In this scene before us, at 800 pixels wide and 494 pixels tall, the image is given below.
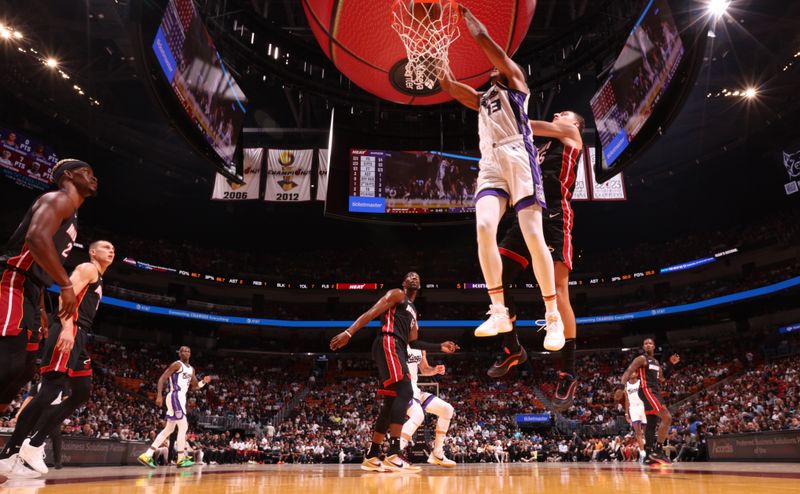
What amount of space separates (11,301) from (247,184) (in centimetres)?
1298

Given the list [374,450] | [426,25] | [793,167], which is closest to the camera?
[374,450]

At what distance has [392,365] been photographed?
17.8ft

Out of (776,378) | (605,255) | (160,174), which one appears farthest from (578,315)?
(160,174)

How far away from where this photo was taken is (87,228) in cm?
2280

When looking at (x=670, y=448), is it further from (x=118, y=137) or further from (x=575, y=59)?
(x=118, y=137)

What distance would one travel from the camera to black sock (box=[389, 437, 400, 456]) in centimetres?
540

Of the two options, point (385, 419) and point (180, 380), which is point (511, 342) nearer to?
point (385, 419)

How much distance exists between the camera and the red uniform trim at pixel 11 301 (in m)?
3.04

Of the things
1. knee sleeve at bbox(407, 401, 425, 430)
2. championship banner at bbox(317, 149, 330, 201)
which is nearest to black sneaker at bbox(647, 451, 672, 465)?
knee sleeve at bbox(407, 401, 425, 430)

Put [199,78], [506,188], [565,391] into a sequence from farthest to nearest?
[199,78] → [565,391] → [506,188]

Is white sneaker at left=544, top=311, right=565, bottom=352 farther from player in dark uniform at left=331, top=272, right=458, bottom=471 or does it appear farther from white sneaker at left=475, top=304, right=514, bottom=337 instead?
player in dark uniform at left=331, top=272, right=458, bottom=471

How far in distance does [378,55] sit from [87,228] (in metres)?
20.4

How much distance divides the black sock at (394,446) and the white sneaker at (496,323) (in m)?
2.35

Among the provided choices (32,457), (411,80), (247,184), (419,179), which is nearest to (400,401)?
(32,457)
